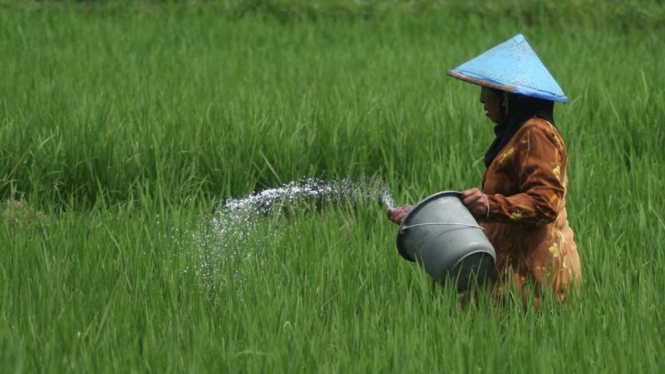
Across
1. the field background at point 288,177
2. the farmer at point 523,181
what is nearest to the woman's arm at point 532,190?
the farmer at point 523,181

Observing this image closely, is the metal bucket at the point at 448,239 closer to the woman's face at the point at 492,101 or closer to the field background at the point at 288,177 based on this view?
the field background at the point at 288,177

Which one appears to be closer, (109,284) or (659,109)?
(109,284)

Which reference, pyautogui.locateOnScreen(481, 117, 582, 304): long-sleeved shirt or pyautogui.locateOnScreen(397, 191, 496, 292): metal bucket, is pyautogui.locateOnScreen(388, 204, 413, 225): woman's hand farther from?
pyautogui.locateOnScreen(481, 117, 582, 304): long-sleeved shirt

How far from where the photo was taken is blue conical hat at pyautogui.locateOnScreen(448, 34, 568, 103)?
245 centimetres

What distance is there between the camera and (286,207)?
3820mm

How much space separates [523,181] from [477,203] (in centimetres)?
13

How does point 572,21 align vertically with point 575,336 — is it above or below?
below

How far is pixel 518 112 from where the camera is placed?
2.53m

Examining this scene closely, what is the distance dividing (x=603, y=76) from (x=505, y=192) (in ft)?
10.9

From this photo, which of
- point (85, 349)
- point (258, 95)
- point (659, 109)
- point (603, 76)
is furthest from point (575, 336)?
point (603, 76)

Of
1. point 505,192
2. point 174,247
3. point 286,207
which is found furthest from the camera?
point 286,207

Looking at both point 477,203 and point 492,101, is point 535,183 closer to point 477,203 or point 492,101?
point 477,203

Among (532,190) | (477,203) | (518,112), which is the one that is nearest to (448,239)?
(477,203)

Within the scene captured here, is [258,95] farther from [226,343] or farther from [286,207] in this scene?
[226,343]
